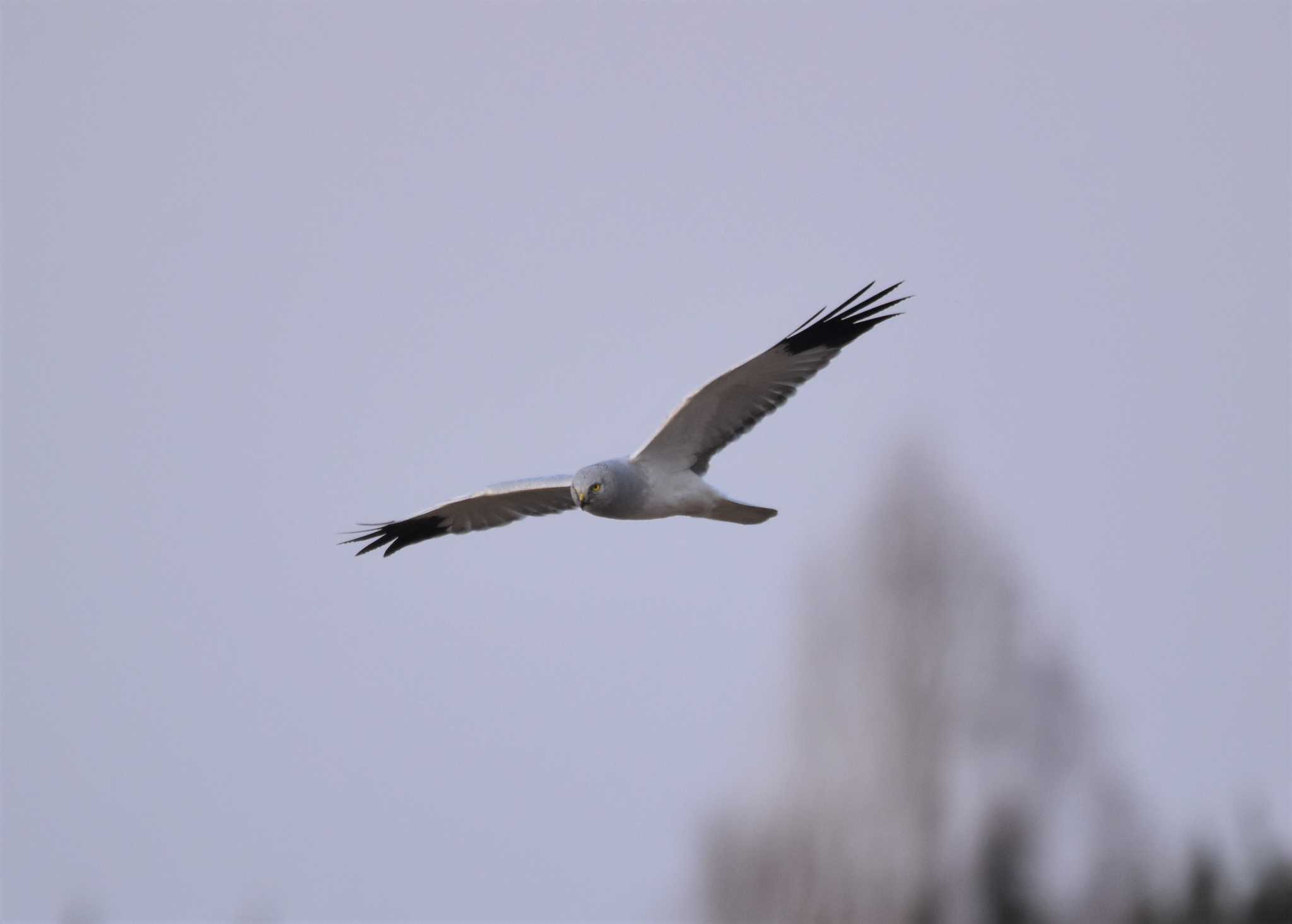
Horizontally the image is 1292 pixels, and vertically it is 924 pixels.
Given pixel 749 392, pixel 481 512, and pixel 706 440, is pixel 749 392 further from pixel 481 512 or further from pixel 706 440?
pixel 481 512

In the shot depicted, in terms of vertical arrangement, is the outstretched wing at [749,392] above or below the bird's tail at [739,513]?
above

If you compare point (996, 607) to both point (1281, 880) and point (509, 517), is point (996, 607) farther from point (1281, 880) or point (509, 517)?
point (509, 517)

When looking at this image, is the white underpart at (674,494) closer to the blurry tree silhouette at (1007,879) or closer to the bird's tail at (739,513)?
the bird's tail at (739,513)

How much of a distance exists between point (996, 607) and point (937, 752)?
2.98 m

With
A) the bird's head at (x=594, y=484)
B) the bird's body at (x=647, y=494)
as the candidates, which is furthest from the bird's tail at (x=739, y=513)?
the bird's head at (x=594, y=484)

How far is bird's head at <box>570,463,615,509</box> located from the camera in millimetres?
11977

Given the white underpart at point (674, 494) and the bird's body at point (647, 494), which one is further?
the white underpart at point (674, 494)

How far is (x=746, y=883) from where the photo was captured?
71.9ft

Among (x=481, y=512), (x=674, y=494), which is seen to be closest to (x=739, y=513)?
(x=674, y=494)

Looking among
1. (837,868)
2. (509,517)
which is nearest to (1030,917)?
(837,868)

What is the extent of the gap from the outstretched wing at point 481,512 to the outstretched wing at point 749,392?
3.11ft

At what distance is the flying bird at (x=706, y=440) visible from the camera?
472 inches

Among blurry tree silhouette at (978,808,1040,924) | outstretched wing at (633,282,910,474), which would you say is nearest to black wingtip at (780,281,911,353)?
outstretched wing at (633,282,910,474)

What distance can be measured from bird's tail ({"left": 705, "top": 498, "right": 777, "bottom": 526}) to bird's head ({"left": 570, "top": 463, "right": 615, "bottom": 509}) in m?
0.85
